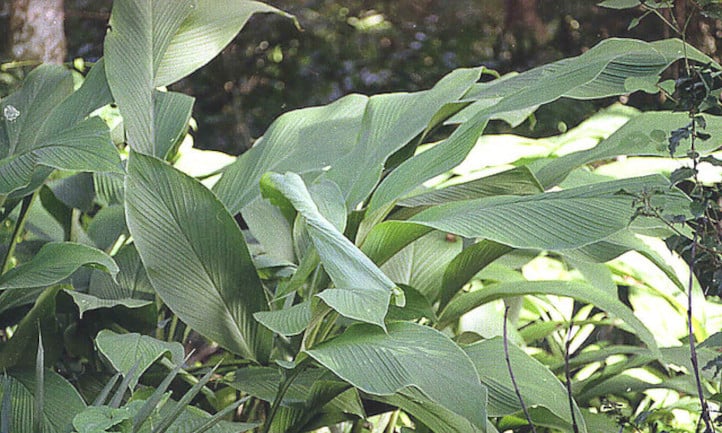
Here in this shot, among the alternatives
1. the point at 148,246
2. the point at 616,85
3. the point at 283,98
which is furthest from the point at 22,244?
the point at 283,98

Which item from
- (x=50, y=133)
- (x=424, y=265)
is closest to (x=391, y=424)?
(x=424, y=265)

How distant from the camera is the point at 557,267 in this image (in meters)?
1.59

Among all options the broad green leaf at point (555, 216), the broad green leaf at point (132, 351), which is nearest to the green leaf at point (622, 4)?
the broad green leaf at point (555, 216)

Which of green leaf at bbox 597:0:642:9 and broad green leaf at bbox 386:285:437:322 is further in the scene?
broad green leaf at bbox 386:285:437:322

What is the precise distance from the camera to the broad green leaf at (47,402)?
77 cm

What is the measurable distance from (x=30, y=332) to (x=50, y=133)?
242 mm

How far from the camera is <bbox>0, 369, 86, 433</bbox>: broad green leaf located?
2.52ft

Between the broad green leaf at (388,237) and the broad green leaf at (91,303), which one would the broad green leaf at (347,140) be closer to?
the broad green leaf at (388,237)

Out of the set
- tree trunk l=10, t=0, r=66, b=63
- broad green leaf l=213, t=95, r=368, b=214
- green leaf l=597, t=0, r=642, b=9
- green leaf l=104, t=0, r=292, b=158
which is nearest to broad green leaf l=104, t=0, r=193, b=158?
green leaf l=104, t=0, r=292, b=158

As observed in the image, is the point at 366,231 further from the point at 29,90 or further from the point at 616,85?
the point at 29,90

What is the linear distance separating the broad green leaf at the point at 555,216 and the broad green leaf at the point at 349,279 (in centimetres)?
10

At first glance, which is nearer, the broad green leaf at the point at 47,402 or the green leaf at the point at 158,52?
the broad green leaf at the point at 47,402

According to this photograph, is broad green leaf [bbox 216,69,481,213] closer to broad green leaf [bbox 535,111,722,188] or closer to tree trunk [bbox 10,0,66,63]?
broad green leaf [bbox 535,111,722,188]

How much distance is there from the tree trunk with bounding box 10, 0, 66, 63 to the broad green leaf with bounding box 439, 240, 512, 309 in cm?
110
